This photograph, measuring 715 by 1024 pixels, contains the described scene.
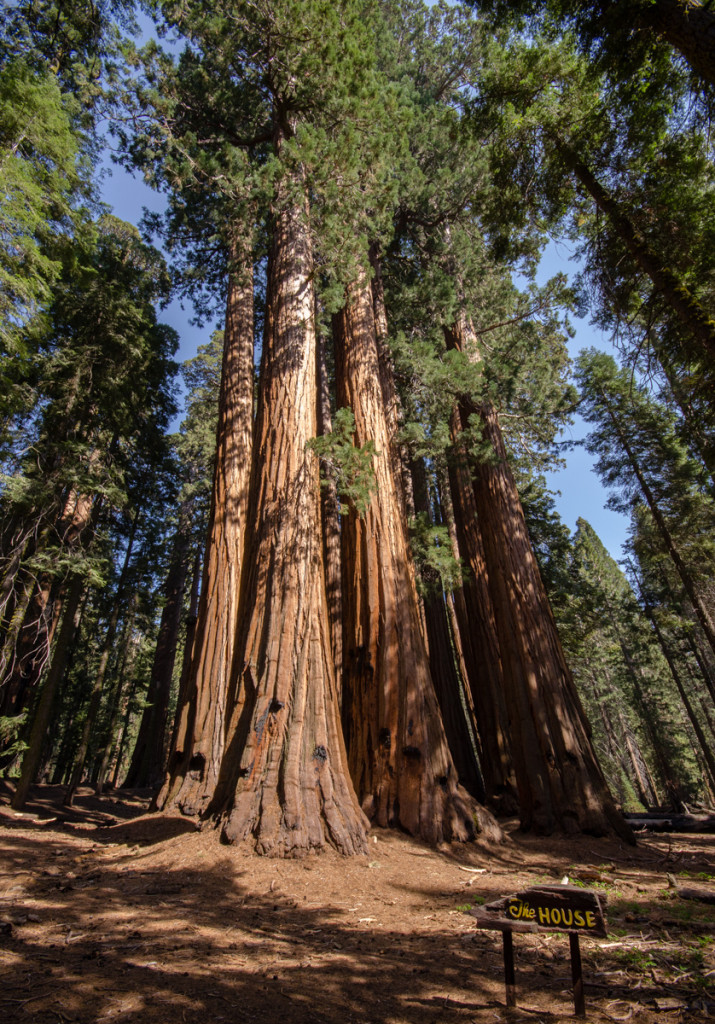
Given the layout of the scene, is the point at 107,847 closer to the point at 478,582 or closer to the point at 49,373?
the point at 478,582

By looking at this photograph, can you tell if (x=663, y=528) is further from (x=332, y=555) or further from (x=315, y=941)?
(x=315, y=941)

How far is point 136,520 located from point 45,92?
32.5ft

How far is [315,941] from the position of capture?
105 inches

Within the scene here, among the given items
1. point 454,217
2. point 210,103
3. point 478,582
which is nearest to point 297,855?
point 478,582

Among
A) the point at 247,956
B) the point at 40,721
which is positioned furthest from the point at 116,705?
the point at 247,956

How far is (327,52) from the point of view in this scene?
672cm

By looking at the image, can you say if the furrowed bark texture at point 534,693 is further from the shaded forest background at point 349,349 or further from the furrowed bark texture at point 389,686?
the furrowed bark texture at point 389,686

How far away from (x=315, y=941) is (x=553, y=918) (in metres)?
1.41

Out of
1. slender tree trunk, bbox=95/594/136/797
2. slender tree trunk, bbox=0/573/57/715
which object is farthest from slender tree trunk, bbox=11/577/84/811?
slender tree trunk, bbox=95/594/136/797

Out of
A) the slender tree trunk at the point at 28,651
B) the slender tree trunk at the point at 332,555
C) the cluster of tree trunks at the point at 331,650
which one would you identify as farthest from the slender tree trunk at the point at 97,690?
the slender tree trunk at the point at 332,555

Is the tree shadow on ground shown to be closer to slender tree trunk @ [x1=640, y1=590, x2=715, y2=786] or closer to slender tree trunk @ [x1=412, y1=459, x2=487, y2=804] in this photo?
slender tree trunk @ [x1=412, y1=459, x2=487, y2=804]

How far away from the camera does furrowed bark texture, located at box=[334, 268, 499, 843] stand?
4.96 meters

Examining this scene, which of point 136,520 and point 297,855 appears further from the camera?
point 136,520

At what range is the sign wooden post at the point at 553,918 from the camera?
77.3 inches
